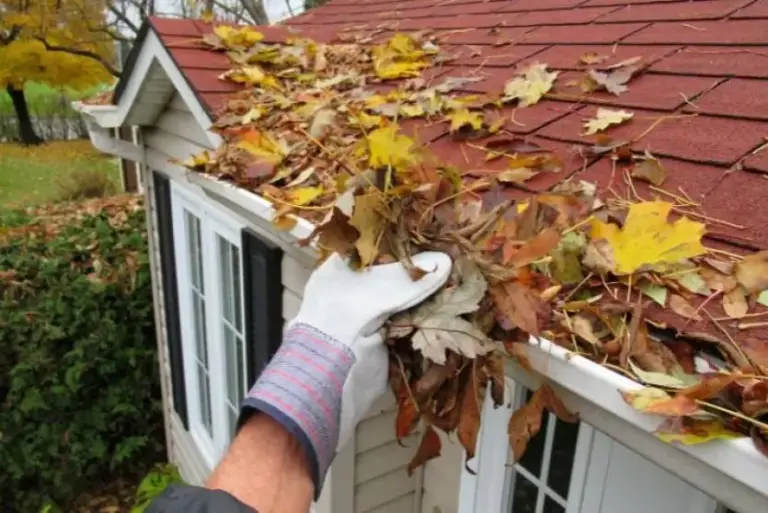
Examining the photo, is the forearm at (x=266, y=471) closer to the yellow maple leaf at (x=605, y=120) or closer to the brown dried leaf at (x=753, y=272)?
the brown dried leaf at (x=753, y=272)

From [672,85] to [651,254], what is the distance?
38.3 inches

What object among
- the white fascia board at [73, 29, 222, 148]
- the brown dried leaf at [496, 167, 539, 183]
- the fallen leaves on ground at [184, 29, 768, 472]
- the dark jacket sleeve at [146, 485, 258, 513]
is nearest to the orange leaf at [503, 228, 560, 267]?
the fallen leaves on ground at [184, 29, 768, 472]

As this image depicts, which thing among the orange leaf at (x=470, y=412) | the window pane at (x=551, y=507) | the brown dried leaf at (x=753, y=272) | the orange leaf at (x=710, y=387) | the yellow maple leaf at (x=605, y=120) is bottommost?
Result: the window pane at (x=551, y=507)

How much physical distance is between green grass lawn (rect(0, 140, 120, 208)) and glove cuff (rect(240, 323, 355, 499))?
14.3 m

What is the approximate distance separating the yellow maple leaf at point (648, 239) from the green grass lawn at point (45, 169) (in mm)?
14542

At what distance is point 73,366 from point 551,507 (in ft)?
16.3

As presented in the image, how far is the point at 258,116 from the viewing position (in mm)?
2725

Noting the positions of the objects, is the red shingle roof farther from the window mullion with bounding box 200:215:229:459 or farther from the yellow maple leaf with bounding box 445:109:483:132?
the window mullion with bounding box 200:215:229:459

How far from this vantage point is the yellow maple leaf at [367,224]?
4.08ft

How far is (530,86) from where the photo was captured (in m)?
2.27

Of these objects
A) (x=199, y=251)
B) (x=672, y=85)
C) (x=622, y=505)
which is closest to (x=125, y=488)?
(x=199, y=251)

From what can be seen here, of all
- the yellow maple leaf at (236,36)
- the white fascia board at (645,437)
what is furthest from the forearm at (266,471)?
the yellow maple leaf at (236,36)

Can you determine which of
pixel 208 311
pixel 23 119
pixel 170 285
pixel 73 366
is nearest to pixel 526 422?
pixel 208 311

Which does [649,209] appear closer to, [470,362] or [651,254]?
[651,254]
